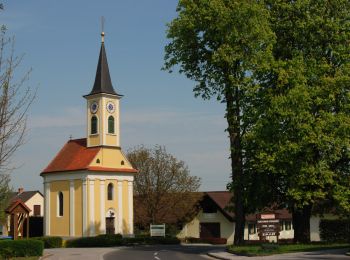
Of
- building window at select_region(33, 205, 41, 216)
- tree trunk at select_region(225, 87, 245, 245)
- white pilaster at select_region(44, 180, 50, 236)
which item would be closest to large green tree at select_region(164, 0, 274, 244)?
tree trunk at select_region(225, 87, 245, 245)

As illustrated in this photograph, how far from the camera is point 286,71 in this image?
35.4 meters

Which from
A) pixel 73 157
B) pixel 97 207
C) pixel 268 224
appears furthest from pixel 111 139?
pixel 268 224

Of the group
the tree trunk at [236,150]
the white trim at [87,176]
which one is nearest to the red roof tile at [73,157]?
the white trim at [87,176]

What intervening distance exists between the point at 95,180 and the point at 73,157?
4976mm

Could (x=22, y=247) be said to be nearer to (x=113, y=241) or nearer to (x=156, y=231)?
(x=113, y=241)

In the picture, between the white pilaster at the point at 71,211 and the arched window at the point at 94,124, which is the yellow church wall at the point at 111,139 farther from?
the white pilaster at the point at 71,211

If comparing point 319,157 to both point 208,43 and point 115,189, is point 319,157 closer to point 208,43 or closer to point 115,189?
point 208,43

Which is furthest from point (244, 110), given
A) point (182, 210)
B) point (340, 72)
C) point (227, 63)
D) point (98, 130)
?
point (182, 210)

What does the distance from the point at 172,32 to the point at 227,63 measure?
14.8ft

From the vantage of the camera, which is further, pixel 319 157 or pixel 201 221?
pixel 201 221

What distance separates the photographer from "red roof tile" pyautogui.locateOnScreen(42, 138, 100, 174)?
62.7m

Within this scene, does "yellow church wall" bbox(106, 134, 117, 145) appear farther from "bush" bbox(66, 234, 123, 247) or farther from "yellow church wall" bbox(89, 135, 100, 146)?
"bush" bbox(66, 234, 123, 247)

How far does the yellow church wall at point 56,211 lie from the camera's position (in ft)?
203

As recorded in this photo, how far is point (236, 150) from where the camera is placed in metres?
37.4
